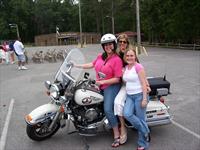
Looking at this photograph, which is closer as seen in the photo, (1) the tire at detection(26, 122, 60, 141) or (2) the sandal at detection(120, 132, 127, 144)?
(2) the sandal at detection(120, 132, 127, 144)

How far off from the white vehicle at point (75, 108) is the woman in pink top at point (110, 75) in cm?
14

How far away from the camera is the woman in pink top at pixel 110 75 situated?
5125 mm

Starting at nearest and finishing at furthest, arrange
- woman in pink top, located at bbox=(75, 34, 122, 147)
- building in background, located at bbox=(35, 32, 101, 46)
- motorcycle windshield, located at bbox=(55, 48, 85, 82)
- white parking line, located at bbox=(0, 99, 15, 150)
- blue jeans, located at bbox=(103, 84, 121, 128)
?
woman in pink top, located at bbox=(75, 34, 122, 147) < blue jeans, located at bbox=(103, 84, 121, 128) < motorcycle windshield, located at bbox=(55, 48, 85, 82) < white parking line, located at bbox=(0, 99, 15, 150) < building in background, located at bbox=(35, 32, 101, 46)

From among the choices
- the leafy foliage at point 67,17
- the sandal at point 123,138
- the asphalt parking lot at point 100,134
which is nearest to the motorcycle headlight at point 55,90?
the asphalt parking lot at point 100,134

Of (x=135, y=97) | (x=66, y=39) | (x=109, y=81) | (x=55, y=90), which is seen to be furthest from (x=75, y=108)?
(x=66, y=39)

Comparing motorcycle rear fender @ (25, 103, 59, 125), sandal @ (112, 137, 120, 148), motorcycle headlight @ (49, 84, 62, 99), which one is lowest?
sandal @ (112, 137, 120, 148)

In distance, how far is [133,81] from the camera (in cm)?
503

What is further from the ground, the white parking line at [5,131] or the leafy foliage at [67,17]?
the leafy foliage at [67,17]

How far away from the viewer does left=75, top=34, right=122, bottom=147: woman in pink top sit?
5125 millimetres

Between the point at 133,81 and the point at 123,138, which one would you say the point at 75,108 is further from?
the point at 133,81

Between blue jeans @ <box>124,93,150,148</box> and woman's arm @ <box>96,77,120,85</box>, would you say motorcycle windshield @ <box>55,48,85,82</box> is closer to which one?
woman's arm @ <box>96,77,120,85</box>

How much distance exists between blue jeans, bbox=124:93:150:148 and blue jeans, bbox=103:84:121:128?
273mm

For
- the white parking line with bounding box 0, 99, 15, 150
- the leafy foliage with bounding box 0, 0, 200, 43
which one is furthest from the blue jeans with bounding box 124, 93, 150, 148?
the leafy foliage with bounding box 0, 0, 200, 43

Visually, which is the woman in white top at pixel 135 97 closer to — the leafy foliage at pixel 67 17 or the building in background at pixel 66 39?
the leafy foliage at pixel 67 17
